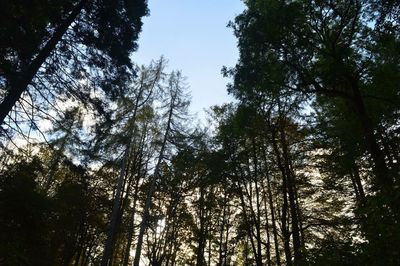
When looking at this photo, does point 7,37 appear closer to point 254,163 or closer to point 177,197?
point 254,163

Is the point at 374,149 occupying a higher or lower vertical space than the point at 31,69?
lower

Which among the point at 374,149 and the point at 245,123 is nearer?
the point at 374,149

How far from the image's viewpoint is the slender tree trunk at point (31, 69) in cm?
732

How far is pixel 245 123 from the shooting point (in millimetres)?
11680

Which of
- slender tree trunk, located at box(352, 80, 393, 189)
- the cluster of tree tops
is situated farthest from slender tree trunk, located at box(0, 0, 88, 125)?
slender tree trunk, located at box(352, 80, 393, 189)

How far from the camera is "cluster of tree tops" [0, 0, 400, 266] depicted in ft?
24.3

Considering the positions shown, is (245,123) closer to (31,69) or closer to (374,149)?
(374,149)

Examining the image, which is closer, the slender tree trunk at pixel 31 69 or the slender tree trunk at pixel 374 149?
the slender tree trunk at pixel 374 149

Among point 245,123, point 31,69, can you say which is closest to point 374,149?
point 245,123

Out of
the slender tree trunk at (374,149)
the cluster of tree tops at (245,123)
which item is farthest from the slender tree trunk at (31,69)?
the slender tree trunk at (374,149)

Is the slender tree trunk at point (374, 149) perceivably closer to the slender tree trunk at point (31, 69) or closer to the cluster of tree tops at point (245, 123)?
the cluster of tree tops at point (245, 123)

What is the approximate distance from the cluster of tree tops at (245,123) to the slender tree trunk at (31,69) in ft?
0.12

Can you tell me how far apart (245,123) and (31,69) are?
7.70m

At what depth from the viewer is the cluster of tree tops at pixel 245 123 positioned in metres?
7.42
